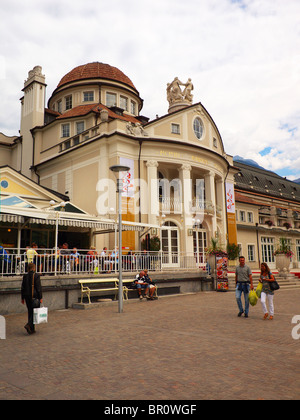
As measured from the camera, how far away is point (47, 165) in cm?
2869

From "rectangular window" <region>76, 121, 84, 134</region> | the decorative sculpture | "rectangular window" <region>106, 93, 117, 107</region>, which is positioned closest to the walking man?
"rectangular window" <region>76, 121, 84, 134</region>

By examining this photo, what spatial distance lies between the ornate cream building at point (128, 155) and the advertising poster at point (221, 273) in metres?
1.89

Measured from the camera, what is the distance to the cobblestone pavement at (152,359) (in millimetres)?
4566

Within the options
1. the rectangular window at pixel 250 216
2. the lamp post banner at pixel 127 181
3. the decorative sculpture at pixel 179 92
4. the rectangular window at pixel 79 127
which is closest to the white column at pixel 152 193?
the lamp post banner at pixel 127 181

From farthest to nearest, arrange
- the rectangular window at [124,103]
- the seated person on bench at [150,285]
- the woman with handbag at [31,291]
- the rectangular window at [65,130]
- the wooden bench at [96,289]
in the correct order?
1. the rectangular window at [124,103]
2. the rectangular window at [65,130]
3. the seated person on bench at [150,285]
4. the wooden bench at [96,289]
5. the woman with handbag at [31,291]

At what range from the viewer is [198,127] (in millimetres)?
28484

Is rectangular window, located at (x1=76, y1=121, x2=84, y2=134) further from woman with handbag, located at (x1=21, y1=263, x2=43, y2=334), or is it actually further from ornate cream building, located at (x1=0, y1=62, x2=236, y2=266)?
woman with handbag, located at (x1=21, y1=263, x2=43, y2=334)

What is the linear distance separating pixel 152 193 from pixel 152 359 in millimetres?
18431

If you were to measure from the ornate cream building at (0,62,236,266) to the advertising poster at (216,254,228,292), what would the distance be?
189 centimetres

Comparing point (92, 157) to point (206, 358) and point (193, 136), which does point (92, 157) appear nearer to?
point (193, 136)

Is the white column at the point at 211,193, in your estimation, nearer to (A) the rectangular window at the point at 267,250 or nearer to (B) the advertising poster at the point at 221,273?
(B) the advertising poster at the point at 221,273

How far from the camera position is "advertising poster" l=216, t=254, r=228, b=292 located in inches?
771
